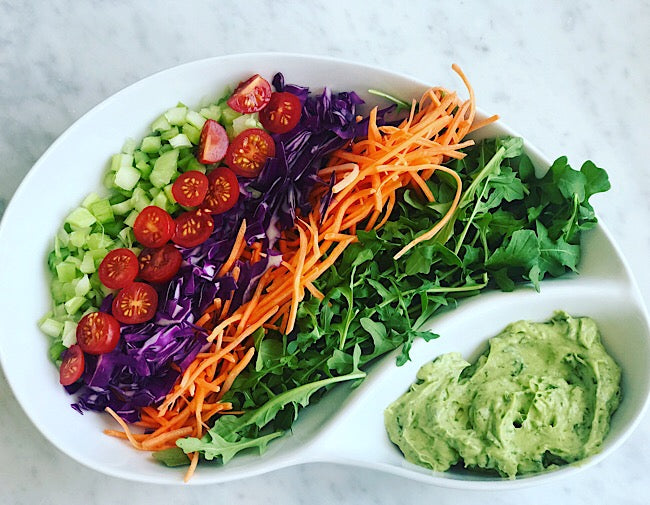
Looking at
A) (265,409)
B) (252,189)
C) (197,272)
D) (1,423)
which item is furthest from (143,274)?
(1,423)

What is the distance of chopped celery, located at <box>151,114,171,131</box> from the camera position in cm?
180

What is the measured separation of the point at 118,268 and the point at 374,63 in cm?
97

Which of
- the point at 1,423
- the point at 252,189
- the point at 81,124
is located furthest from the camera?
the point at 1,423

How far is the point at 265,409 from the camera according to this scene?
1.72 metres

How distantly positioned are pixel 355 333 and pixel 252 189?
46cm

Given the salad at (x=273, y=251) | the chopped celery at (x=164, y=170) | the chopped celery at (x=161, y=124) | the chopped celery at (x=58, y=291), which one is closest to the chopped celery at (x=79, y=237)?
the salad at (x=273, y=251)

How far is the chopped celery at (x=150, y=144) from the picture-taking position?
1.81m

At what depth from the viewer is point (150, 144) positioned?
5.94 ft

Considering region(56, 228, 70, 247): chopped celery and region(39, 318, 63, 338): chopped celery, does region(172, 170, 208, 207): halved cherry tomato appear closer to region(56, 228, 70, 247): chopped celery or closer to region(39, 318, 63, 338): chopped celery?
region(56, 228, 70, 247): chopped celery

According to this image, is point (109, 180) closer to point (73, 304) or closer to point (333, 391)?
point (73, 304)

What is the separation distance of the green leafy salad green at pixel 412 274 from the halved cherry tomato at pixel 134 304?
0.96ft

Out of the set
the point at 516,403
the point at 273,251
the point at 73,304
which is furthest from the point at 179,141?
Answer: the point at 516,403

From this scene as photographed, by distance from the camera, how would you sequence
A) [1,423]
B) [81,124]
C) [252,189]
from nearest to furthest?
[81,124], [252,189], [1,423]

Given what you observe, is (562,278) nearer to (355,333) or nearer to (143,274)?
(355,333)
